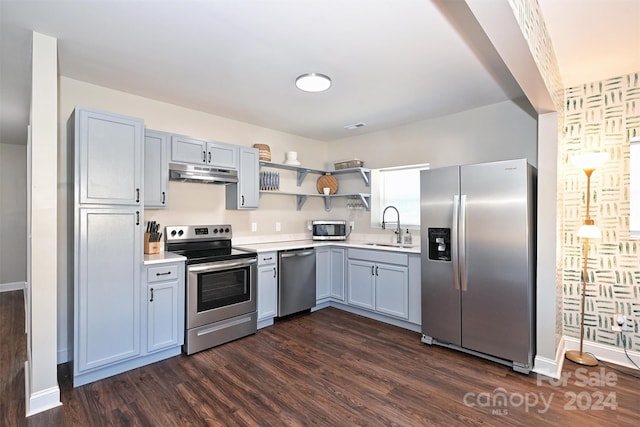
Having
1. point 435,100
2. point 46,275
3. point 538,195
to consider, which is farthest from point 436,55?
point 46,275

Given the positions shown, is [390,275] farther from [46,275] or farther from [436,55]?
[46,275]

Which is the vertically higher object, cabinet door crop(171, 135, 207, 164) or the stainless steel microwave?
cabinet door crop(171, 135, 207, 164)

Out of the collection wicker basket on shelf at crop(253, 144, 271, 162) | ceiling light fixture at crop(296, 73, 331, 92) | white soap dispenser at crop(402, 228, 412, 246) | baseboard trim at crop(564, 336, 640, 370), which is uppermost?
ceiling light fixture at crop(296, 73, 331, 92)

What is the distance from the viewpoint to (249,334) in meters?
3.32

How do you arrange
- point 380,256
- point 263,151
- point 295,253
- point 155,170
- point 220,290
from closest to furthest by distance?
point 155,170 → point 220,290 → point 380,256 → point 295,253 → point 263,151

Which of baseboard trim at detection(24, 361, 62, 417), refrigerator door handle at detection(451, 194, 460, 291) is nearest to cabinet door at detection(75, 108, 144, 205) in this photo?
baseboard trim at detection(24, 361, 62, 417)

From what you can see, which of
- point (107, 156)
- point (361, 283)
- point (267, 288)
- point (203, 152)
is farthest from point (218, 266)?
point (361, 283)

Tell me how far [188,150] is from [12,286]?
16.2ft

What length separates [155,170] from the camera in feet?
9.74

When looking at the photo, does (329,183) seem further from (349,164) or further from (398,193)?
(398,193)

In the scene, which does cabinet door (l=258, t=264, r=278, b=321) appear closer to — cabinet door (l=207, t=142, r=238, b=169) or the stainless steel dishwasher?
the stainless steel dishwasher

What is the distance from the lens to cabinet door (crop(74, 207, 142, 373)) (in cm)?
236

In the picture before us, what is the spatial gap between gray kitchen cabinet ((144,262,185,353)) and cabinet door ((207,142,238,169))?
1.20 meters

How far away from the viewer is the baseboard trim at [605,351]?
268cm
